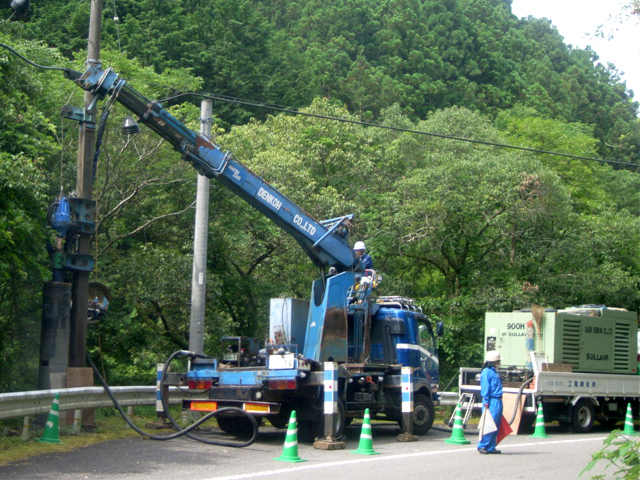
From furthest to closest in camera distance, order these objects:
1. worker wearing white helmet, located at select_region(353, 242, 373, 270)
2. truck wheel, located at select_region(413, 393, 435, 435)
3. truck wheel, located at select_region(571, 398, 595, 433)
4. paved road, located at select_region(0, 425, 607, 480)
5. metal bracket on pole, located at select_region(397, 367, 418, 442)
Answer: truck wheel, located at select_region(571, 398, 595, 433)
worker wearing white helmet, located at select_region(353, 242, 373, 270)
truck wheel, located at select_region(413, 393, 435, 435)
metal bracket on pole, located at select_region(397, 367, 418, 442)
paved road, located at select_region(0, 425, 607, 480)

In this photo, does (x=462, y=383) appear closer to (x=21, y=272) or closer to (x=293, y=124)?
(x=21, y=272)

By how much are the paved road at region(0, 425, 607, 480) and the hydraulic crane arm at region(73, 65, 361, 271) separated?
3.80 meters

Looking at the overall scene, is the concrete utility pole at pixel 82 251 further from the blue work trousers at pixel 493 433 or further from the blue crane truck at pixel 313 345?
the blue work trousers at pixel 493 433

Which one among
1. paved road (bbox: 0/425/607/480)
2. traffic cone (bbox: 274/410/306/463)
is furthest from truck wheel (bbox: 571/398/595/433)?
traffic cone (bbox: 274/410/306/463)

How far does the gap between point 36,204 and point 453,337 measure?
52.0 ft

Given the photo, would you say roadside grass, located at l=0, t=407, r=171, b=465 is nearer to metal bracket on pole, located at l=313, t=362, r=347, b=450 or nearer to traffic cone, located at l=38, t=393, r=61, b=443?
traffic cone, located at l=38, t=393, r=61, b=443

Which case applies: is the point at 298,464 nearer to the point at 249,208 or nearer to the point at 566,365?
the point at 566,365

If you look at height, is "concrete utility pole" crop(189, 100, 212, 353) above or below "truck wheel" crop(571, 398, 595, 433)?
above

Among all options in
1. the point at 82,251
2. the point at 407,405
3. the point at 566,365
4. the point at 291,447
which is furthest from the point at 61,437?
the point at 566,365

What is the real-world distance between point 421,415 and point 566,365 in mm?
4495

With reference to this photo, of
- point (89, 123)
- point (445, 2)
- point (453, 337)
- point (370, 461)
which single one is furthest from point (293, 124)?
point (445, 2)

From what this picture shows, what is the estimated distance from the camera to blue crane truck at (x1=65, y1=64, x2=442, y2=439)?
13508 mm

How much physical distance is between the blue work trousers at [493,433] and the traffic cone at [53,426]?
665 centimetres

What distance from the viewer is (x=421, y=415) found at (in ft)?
51.3
